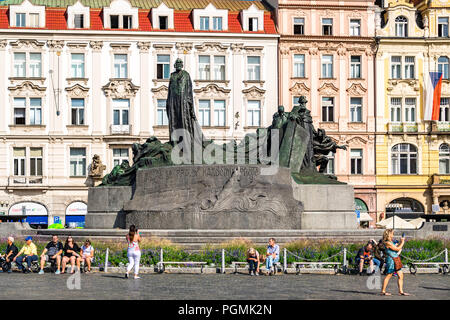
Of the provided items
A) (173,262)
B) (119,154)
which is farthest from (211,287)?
(119,154)

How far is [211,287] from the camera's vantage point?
16641mm

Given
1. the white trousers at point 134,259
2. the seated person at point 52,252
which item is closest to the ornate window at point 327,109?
the seated person at point 52,252

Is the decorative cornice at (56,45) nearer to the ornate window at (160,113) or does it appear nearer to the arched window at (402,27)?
the ornate window at (160,113)

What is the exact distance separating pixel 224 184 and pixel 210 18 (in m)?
30.0

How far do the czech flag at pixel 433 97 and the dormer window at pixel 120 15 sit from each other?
60.6 feet

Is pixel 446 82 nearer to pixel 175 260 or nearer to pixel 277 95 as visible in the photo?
pixel 277 95

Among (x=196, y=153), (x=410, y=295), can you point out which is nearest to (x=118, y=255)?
(x=196, y=153)

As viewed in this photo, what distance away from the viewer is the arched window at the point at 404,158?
5275 centimetres

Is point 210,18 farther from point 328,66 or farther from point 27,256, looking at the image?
point 27,256

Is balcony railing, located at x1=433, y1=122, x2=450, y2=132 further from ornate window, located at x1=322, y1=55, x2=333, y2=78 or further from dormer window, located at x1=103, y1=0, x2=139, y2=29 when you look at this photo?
dormer window, located at x1=103, y1=0, x2=139, y2=29

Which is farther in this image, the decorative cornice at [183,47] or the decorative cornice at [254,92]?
the decorative cornice at [254,92]

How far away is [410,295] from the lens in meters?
15.5

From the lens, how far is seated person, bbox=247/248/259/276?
19859 millimetres

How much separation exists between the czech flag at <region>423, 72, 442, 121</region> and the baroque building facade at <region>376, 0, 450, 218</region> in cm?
57
